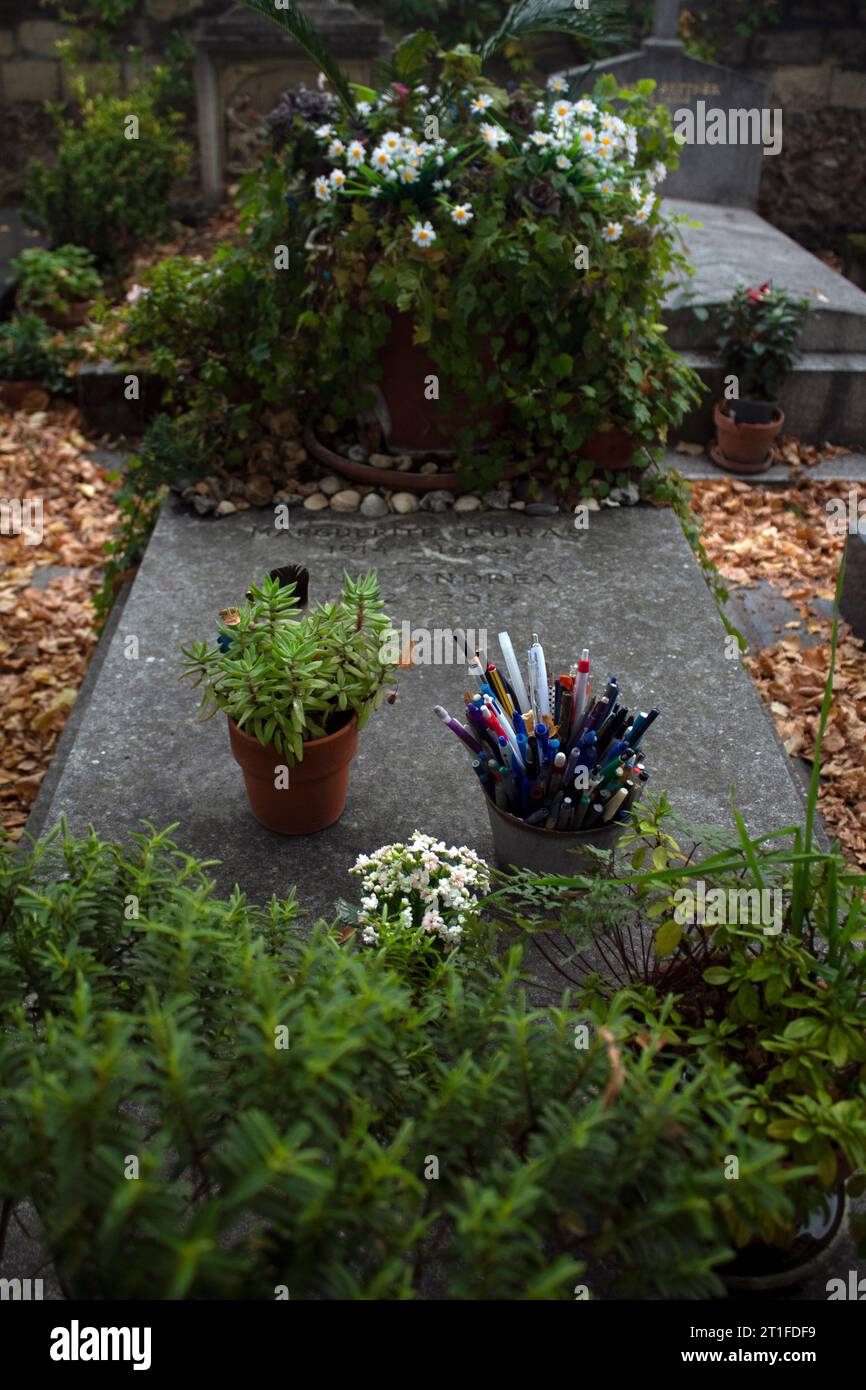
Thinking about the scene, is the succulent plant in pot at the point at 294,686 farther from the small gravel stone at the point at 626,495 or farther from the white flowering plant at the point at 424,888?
the small gravel stone at the point at 626,495

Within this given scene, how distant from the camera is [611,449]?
389 centimetres

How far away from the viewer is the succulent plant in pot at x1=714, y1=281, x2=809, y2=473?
16.7 feet

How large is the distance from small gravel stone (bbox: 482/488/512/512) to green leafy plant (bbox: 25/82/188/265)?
3.69 m

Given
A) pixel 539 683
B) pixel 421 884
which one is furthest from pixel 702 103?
pixel 421 884

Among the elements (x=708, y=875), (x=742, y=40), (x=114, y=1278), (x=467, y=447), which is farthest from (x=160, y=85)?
(x=114, y=1278)

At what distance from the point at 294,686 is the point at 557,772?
21.0 inches

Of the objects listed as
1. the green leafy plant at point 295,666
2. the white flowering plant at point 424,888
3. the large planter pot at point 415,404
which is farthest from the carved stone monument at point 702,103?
the white flowering plant at point 424,888

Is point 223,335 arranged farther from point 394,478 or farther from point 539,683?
point 539,683

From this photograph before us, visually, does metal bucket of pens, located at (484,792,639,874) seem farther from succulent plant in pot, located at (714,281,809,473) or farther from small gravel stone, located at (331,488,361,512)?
succulent plant in pot, located at (714,281,809,473)

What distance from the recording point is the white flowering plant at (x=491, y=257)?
3594 mm

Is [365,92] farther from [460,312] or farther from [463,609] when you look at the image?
[463,609]

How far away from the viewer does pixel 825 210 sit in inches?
329

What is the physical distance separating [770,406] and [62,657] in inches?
122

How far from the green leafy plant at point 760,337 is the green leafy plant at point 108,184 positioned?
340 cm
